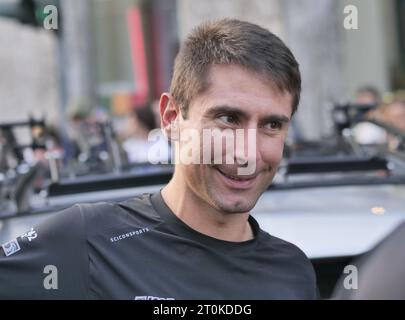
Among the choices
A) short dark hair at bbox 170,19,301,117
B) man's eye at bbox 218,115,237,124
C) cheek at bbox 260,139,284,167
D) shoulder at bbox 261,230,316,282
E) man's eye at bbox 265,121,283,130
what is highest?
short dark hair at bbox 170,19,301,117

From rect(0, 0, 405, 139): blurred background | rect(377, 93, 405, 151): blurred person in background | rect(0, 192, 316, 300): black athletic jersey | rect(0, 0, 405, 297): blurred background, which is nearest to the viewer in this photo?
rect(0, 192, 316, 300): black athletic jersey

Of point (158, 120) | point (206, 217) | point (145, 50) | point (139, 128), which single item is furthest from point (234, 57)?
point (145, 50)

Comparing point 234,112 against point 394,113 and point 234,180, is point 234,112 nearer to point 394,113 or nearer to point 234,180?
point 234,180

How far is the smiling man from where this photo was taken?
6.93 ft

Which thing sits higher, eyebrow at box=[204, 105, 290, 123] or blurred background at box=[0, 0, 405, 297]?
eyebrow at box=[204, 105, 290, 123]

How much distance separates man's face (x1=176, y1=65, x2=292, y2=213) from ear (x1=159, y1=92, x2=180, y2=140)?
10cm

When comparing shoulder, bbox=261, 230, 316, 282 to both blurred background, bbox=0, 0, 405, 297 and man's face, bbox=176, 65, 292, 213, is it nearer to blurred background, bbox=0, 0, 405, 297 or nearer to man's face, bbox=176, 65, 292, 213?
man's face, bbox=176, 65, 292, 213

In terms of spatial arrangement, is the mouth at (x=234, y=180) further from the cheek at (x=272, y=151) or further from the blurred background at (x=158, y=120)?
the blurred background at (x=158, y=120)

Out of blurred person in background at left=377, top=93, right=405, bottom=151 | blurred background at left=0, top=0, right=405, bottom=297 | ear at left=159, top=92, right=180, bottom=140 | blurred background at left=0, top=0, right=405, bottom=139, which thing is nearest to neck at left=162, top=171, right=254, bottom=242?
ear at left=159, top=92, right=180, bottom=140

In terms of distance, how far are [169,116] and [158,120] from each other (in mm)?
5629

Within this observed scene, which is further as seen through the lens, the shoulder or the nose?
the shoulder

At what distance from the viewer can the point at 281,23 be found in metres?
9.49

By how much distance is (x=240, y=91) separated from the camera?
215cm
